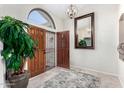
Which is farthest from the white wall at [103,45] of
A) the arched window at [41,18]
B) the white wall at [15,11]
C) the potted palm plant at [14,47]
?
the potted palm plant at [14,47]

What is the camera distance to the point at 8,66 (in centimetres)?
164

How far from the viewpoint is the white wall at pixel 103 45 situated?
92.3 inches

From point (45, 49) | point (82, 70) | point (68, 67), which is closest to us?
point (45, 49)

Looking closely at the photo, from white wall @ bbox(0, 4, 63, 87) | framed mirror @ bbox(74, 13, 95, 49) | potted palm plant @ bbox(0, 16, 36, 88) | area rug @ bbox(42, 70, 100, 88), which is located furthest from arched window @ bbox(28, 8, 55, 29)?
area rug @ bbox(42, 70, 100, 88)

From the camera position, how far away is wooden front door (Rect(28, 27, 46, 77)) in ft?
7.63

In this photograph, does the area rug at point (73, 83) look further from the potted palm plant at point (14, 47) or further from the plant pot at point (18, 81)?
the potted palm plant at point (14, 47)

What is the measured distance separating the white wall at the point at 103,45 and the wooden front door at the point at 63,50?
0.39 metres

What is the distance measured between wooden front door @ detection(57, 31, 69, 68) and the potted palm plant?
1789 mm

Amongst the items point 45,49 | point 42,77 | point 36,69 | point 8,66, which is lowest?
point 42,77

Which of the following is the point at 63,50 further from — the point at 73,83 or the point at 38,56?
the point at 73,83

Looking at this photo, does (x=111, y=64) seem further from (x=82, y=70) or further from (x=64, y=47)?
(x=64, y=47)

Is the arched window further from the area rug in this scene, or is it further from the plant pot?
the area rug

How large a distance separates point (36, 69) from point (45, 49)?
1.96 ft
